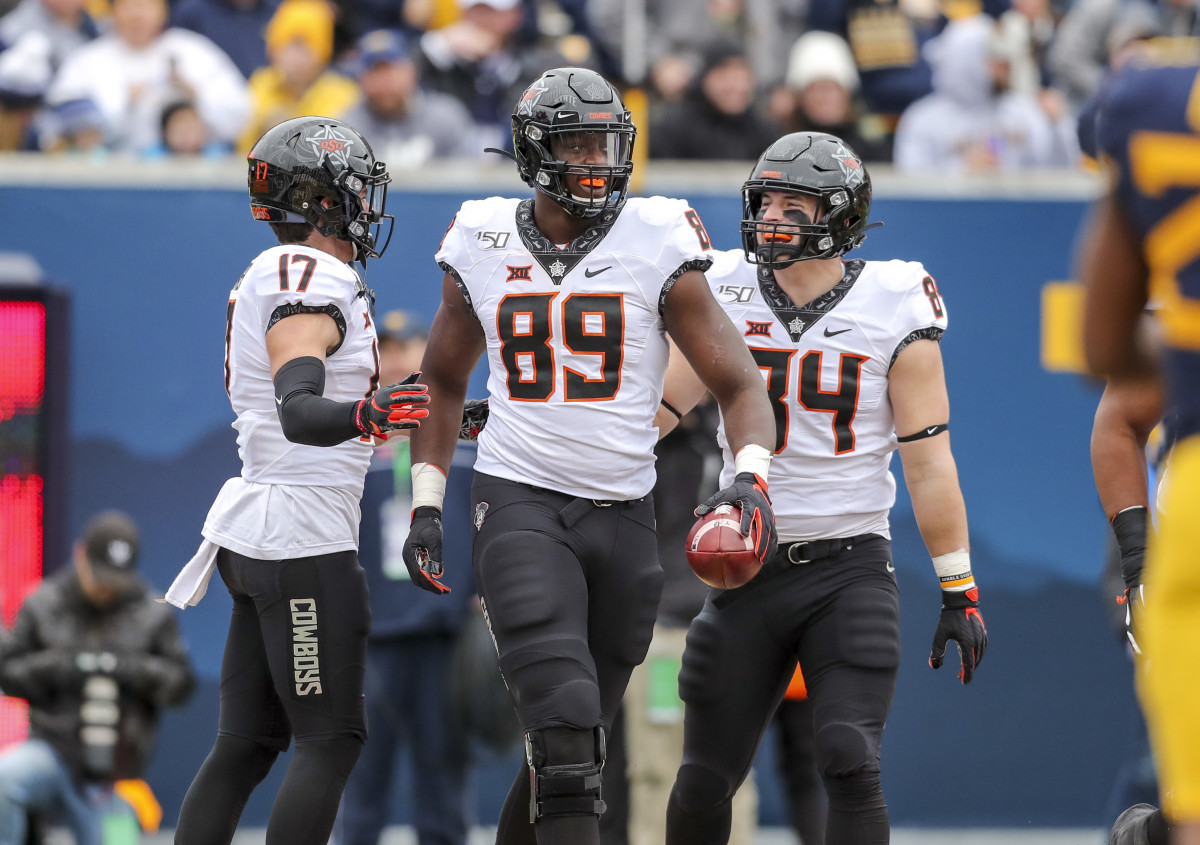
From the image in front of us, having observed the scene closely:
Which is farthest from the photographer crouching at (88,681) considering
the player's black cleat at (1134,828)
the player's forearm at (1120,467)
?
the player's forearm at (1120,467)

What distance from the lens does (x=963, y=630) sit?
465 cm

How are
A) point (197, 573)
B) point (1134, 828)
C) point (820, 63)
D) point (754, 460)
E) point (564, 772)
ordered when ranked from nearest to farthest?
point (564, 772)
point (754, 460)
point (197, 573)
point (1134, 828)
point (820, 63)

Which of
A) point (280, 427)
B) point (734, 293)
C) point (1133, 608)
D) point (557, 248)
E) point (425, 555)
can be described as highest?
point (557, 248)

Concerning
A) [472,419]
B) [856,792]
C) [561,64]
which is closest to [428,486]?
[472,419]

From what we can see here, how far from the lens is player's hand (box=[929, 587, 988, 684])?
466 centimetres

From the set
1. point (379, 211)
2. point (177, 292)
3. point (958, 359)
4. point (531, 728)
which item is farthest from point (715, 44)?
point (531, 728)

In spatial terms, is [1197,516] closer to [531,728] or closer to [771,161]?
[531,728]

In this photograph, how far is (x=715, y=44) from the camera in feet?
29.1

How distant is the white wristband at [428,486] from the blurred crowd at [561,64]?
143 inches

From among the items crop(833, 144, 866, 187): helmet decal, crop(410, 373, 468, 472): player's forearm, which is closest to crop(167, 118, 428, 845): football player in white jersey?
crop(410, 373, 468, 472): player's forearm

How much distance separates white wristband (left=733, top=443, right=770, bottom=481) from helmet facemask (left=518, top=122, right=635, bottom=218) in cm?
75

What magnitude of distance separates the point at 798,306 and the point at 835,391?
28 centimetres

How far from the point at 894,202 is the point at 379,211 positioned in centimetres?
404

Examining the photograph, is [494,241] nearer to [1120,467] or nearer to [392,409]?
[392,409]
